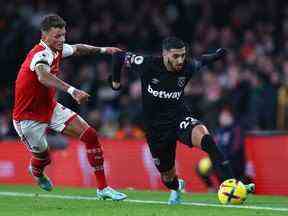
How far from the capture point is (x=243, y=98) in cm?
1948

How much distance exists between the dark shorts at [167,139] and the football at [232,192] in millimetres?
789

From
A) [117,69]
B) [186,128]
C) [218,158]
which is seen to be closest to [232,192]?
[218,158]

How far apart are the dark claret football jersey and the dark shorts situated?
0.05 m

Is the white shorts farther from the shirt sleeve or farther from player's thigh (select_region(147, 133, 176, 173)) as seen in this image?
the shirt sleeve

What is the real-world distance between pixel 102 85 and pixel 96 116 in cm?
122

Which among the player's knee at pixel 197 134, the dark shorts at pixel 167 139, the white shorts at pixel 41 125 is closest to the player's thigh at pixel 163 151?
the dark shorts at pixel 167 139

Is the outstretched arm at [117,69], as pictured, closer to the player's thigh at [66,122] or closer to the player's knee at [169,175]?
the player's thigh at [66,122]

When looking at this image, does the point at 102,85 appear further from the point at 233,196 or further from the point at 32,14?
Result: the point at 233,196

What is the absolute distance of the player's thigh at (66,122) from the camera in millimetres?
13180

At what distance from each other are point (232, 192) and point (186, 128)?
976mm

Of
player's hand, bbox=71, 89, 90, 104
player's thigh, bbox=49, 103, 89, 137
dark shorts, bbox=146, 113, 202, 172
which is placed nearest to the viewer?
player's hand, bbox=71, 89, 90, 104

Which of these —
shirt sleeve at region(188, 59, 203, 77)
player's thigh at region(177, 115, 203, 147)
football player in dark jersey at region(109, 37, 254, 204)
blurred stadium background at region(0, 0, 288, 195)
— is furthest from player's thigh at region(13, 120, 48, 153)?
blurred stadium background at region(0, 0, 288, 195)

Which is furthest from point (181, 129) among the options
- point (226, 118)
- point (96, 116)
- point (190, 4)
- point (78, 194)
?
→ point (190, 4)

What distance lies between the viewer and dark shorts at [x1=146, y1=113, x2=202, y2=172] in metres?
12.3
